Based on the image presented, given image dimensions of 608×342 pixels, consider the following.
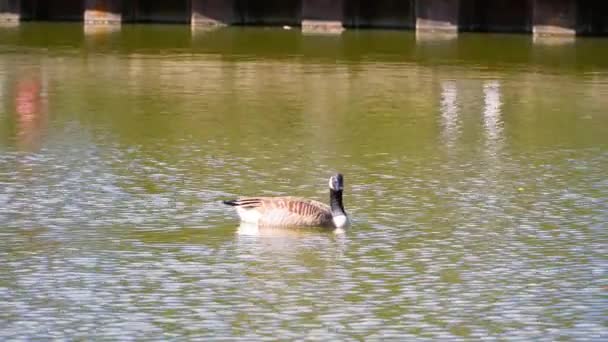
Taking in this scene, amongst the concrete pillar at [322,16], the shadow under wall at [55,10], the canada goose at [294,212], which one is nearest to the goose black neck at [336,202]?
the canada goose at [294,212]

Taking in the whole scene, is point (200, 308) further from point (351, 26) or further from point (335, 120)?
point (351, 26)

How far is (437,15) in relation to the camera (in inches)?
1335

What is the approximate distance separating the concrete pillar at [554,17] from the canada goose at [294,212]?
2004cm

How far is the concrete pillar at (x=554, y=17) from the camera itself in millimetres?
32688

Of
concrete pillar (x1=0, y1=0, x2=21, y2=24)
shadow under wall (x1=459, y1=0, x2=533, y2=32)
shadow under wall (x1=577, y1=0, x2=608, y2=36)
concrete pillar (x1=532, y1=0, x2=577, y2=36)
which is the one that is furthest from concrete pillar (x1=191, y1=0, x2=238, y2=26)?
shadow under wall (x1=577, y1=0, x2=608, y2=36)

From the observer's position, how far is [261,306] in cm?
1080

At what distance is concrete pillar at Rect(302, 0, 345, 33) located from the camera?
34.2m

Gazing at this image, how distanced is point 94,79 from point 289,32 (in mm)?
10409

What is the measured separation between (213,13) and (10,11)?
4.37 meters

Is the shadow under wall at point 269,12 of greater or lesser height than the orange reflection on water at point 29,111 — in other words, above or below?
above

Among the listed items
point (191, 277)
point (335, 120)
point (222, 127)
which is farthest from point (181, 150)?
point (191, 277)

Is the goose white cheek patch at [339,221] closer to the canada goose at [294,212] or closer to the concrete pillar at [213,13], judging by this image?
the canada goose at [294,212]

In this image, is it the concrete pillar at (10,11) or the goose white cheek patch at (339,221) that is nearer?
the goose white cheek patch at (339,221)

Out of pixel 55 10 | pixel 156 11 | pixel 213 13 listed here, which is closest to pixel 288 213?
pixel 213 13
